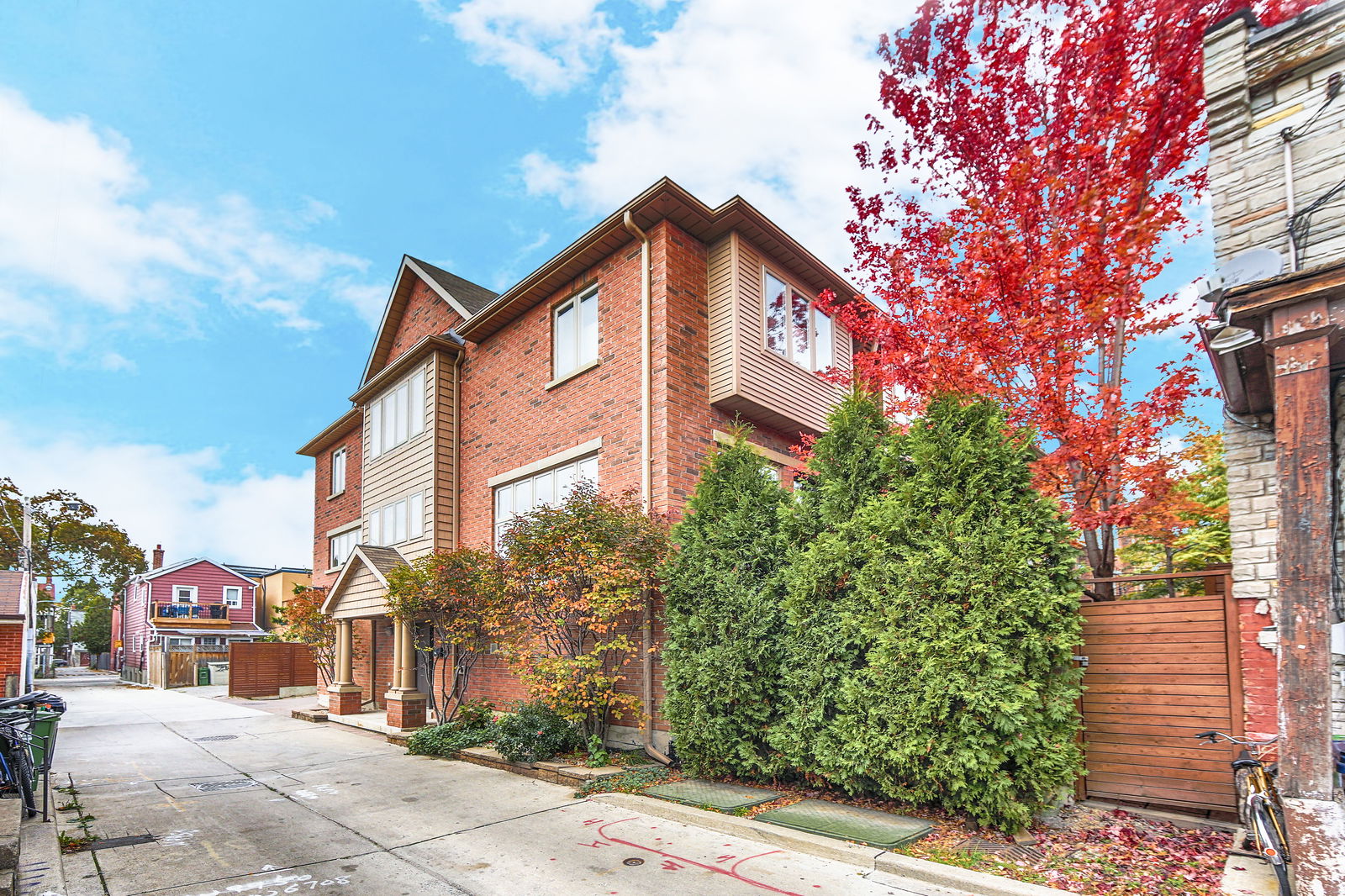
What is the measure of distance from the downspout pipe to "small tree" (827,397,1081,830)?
3602 millimetres

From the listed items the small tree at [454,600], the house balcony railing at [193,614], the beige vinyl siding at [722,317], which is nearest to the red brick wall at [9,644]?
the small tree at [454,600]

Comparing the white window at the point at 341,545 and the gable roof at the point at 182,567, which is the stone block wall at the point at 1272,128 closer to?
the white window at the point at 341,545

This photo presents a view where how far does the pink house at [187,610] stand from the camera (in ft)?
136

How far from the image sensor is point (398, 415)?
677 inches

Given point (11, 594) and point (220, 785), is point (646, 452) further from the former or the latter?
point (11, 594)

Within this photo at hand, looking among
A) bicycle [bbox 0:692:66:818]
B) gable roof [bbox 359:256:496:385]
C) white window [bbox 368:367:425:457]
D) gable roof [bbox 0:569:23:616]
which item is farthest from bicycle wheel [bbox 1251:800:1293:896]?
gable roof [bbox 0:569:23:616]

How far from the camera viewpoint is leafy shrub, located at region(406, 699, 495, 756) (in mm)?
11539

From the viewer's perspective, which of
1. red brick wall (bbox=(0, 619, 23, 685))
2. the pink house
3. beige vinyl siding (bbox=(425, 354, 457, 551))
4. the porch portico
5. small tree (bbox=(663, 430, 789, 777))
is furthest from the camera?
the pink house

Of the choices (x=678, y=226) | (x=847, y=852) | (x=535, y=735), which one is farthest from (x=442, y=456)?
(x=847, y=852)

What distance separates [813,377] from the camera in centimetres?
1360

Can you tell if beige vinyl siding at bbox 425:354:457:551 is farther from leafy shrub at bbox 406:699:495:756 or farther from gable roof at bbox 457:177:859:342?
leafy shrub at bbox 406:699:495:756

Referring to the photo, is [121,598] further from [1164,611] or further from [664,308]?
[1164,611]

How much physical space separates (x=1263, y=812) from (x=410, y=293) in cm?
1831

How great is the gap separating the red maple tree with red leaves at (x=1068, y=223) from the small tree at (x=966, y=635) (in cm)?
197
